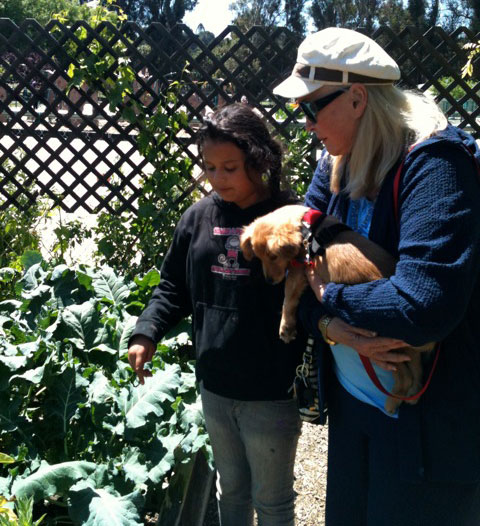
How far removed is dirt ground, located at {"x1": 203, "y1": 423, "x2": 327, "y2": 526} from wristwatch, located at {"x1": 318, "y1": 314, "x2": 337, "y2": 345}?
1.89 meters

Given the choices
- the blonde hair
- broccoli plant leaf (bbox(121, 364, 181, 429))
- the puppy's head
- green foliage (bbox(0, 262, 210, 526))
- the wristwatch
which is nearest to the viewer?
the blonde hair

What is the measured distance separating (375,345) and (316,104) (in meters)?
0.70

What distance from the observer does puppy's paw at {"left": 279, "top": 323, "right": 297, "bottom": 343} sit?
218cm

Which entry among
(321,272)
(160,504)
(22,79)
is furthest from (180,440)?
(22,79)

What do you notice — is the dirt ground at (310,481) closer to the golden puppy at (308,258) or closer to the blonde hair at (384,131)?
the golden puppy at (308,258)

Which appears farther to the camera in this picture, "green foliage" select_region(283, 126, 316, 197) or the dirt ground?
"green foliage" select_region(283, 126, 316, 197)

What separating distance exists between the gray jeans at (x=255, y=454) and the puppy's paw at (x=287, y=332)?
0.27 m

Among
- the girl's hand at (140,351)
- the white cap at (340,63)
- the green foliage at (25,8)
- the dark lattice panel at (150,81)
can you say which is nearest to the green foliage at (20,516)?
the girl's hand at (140,351)

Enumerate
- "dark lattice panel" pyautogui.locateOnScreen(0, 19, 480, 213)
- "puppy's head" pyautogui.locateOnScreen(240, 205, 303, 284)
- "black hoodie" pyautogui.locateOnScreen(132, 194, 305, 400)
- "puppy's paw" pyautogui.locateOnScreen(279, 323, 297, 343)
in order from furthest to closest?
1. "dark lattice panel" pyautogui.locateOnScreen(0, 19, 480, 213)
2. "black hoodie" pyautogui.locateOnScreen(132, 194, 305, 400)
3. "puppy's paw" pyautogui.locateOnScreen(279, 323, 297, 343)
4. "puppy's head" pyautogui.locateOnScreen(240, 205, 303, 284)

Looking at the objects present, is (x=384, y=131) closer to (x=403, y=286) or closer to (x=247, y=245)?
(x=403, y=286)

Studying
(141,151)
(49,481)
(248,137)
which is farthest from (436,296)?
(141,151)

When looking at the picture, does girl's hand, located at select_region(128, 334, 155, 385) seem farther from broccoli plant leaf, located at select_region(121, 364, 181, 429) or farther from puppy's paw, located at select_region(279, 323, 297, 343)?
puppy's paw, located at select_region(279, 323, 297, 343)

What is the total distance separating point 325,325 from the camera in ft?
6.36

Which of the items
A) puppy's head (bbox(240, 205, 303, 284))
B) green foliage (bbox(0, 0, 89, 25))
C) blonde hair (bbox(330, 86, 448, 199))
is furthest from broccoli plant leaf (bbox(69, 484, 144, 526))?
green foliage (bbox(0, 0, 89, 25))
